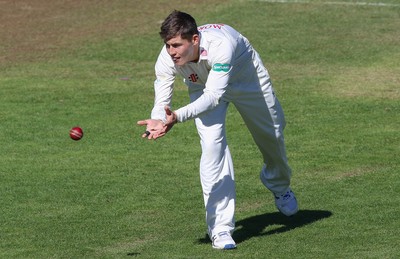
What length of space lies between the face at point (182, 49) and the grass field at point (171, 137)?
5.77ft

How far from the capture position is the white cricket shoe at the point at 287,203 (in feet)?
37.1

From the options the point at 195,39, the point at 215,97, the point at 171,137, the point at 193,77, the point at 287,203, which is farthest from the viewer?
the point at 171,137

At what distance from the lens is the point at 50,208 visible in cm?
1182

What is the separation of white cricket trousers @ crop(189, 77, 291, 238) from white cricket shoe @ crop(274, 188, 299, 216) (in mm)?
594

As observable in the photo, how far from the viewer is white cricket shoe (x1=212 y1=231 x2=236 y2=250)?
32.9 feet

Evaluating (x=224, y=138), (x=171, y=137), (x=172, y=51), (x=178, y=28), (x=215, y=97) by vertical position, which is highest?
(x=178, y=28)

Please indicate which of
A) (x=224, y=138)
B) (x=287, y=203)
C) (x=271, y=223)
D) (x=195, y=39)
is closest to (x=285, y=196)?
(x=287, y=203)

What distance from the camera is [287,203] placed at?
A: 37.1 ft

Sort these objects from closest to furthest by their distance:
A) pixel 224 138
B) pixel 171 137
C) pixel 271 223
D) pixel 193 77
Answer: pixel 193 77 < pixel 224 138 < pixel 271 223 < pixel 171 137

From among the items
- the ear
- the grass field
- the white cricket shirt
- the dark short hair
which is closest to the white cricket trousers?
the white cricket shirt

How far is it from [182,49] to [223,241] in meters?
1.80

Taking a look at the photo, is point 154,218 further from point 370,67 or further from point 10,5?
point 10,5

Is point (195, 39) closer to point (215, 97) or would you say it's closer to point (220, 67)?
point (220, 67)

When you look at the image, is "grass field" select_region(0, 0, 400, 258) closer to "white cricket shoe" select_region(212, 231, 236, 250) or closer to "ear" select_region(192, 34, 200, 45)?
"white cricket shoe" select_region(212, 231, 236, 250)
